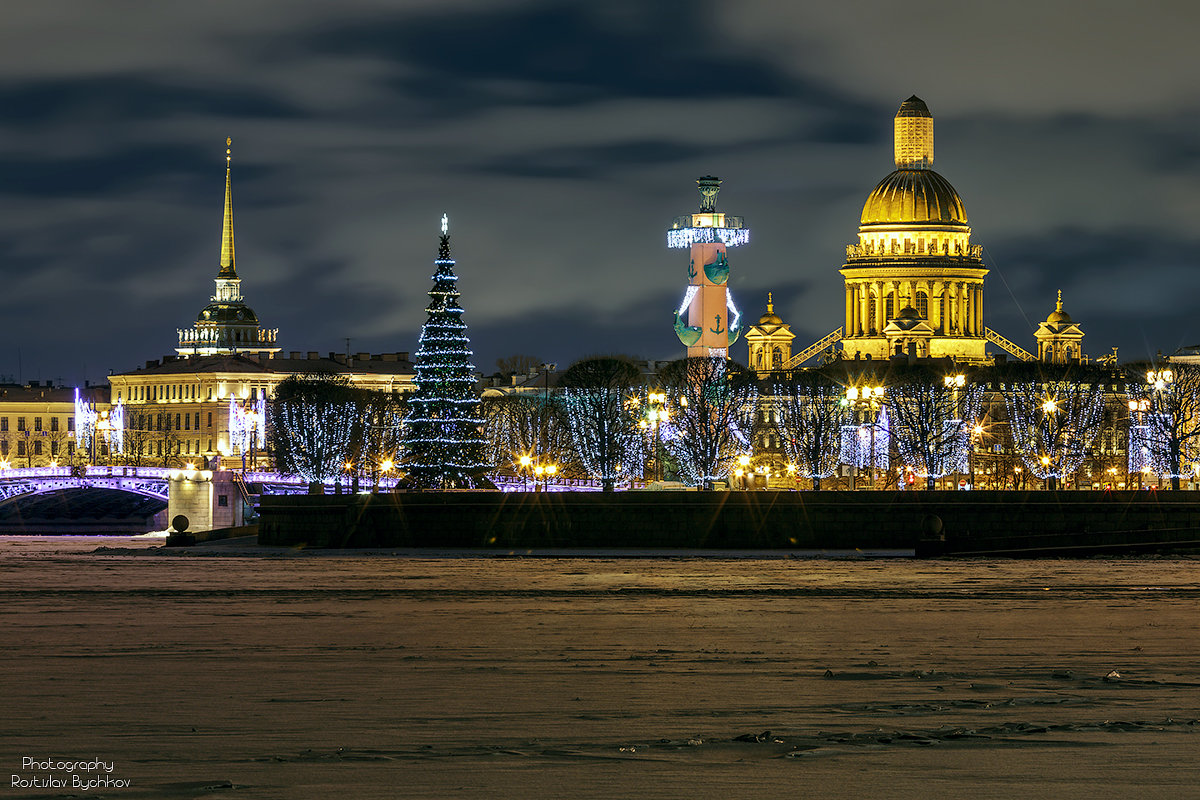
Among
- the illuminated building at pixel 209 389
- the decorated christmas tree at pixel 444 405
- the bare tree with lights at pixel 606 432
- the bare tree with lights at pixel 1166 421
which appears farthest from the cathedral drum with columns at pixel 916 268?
the decorated christmas tree at pixel 444 405

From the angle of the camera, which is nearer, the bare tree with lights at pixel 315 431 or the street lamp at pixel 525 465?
the street lamp at pixel 525 465

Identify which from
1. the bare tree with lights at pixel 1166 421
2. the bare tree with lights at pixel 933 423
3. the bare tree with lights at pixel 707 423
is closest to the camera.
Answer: the bare tree with lights at pixel 707 423

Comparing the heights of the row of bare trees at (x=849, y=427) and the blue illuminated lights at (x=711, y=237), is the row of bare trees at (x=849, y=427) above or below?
below

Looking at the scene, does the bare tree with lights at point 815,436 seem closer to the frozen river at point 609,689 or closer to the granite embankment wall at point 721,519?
Result: the granite embankment wall at point 721,519

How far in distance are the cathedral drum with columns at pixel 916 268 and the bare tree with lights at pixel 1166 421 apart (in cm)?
5134

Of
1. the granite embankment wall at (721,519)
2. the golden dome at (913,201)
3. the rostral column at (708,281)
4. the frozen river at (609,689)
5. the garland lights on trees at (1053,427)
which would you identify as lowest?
the frozen river at (609,689)

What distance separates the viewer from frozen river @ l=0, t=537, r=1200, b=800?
18.2 metres

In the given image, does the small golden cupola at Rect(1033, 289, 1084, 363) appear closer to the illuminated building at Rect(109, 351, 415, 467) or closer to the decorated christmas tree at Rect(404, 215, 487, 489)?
the illuminated building at Rect(109, 351, 415, 467)

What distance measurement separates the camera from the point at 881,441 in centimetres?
10569

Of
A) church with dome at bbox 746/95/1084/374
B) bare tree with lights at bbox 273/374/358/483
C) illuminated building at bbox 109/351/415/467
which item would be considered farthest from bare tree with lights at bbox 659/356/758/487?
illuminated building at bbox 109/351/415/467

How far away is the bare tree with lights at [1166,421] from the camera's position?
8756 cm

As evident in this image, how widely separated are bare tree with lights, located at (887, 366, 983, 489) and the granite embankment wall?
25.6 m

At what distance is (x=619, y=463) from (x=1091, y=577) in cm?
4887

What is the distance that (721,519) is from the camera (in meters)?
58.5
